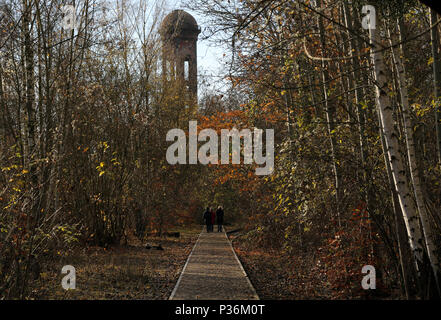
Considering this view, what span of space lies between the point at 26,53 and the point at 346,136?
7267 millimetres

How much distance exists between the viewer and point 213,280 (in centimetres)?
1058

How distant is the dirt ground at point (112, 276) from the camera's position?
335 inches

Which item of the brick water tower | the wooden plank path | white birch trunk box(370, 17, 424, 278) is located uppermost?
the brick water tower

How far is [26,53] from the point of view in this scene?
1038cm

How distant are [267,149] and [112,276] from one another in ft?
27.6

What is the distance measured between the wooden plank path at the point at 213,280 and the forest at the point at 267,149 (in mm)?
399

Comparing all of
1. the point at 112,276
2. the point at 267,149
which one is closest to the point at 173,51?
the point at 267,149

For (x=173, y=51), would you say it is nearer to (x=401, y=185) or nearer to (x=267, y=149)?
(x=267, y=149)

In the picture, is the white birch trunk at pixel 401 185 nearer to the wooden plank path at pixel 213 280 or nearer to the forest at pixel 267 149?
the forest at pixel 267 149

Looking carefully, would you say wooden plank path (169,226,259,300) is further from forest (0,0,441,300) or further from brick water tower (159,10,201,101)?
brick water tower (159,10,201,101)

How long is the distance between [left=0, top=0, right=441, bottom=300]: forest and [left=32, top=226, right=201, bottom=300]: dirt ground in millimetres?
76

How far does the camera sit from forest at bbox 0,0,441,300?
7262 millimetres

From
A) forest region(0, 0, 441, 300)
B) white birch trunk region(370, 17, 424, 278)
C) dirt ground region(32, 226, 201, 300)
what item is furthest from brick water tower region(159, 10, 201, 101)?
white birch trunk region(370, 17, 424, 278)
